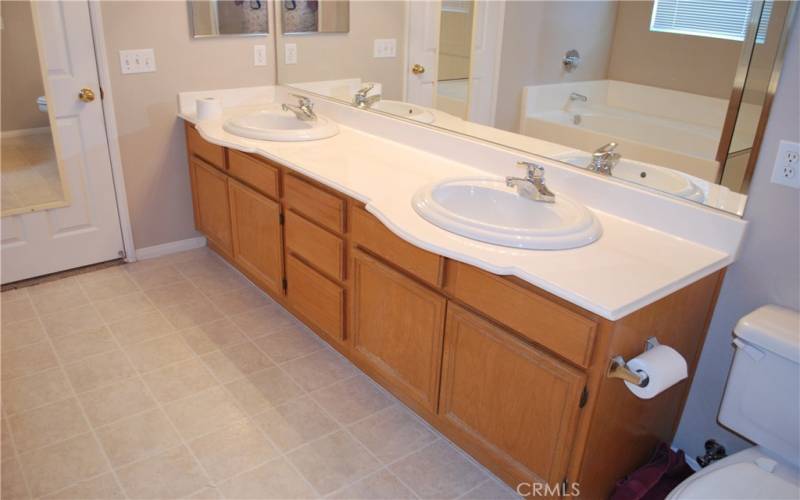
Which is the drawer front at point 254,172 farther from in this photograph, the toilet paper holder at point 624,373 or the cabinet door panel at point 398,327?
the toilet paper holder at point 624,373

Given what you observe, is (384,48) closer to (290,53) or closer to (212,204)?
(290,53)

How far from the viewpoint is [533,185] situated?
189cm

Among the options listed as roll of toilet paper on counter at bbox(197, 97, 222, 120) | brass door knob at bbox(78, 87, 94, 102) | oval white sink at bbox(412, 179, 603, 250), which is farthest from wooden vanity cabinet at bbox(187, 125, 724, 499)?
brass door knob at bbox(78, 87, 94, 102)

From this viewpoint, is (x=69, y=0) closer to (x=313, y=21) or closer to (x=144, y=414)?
(x=313, y=21)

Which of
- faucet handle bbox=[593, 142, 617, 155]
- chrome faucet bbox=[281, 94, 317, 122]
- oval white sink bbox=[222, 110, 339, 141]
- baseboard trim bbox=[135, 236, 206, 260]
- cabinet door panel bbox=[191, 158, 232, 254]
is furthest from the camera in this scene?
baseboard trim bbox=[135, 236, 206, 260]

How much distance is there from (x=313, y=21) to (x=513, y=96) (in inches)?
57.8

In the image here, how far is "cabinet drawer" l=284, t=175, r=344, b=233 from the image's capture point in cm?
220

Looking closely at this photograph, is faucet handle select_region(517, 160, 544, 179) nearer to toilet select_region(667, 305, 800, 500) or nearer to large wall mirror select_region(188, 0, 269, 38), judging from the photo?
toilet select_region(667, 305, 800, 500)

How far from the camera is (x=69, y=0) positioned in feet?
9.07

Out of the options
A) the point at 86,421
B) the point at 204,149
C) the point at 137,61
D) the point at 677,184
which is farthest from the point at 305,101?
the point at 677,184

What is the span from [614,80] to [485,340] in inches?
33.7

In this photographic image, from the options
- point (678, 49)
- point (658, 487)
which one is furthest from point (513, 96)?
point (658, 487)

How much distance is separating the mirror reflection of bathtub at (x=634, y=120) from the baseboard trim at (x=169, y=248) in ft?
7.03

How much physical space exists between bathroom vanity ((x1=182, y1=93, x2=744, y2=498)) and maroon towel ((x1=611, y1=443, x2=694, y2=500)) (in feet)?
0.11
